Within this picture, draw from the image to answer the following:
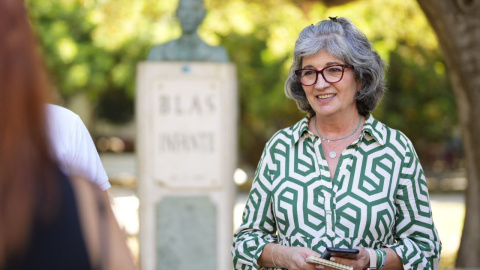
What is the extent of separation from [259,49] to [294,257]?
55.2 ft

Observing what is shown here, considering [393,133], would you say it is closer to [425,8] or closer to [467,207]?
[425,8]

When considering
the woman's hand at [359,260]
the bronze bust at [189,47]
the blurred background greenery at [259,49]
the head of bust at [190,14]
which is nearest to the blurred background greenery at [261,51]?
the blurred background greenery at [259,49]

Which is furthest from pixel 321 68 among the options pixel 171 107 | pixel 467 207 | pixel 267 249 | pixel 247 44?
pixel 247 44

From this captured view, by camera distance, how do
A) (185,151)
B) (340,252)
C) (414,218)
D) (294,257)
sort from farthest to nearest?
(185,151) → (414,218) → (294,257) → (340,252)

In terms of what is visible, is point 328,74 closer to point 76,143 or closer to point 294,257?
point 294,257

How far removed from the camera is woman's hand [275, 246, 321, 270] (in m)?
2.70

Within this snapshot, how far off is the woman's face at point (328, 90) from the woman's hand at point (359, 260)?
0.54 m

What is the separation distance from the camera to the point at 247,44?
62.0 ft

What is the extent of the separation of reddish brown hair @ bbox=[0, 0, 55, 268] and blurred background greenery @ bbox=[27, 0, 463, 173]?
1189 cm

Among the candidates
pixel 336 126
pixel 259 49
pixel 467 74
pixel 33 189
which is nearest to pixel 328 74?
pixel 336 126

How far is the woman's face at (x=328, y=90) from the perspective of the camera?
290cm

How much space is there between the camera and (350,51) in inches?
114

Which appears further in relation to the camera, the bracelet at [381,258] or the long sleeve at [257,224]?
the long sleeve at [257,224]

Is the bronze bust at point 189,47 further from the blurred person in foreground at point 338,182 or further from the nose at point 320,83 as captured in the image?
the nose at point 320,83
